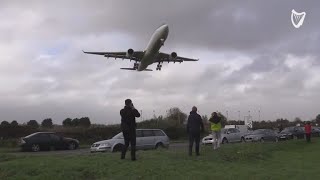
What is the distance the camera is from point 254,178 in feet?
40.8

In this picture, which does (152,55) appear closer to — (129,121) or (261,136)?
(261,136)

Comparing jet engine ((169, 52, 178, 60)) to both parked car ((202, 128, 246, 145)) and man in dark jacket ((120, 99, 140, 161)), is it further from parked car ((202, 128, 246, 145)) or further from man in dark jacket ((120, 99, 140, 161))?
man in dark jacket ((120, 99, 140, 161))

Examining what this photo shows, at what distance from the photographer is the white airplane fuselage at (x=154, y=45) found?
132ft

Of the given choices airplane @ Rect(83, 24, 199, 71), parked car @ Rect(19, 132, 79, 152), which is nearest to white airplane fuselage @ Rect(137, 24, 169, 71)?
airplane @ Rect(83, 24, 199, 71)

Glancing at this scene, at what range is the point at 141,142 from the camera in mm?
26562

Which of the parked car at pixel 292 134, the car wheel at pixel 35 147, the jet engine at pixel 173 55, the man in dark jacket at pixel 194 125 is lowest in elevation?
the car wheel at pixel 35 147

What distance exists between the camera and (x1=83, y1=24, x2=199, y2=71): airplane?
1594 inches

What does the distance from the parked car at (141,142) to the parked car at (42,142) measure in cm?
1044

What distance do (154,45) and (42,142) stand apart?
1217cm

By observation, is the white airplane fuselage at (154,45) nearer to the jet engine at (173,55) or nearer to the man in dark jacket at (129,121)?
the jet engine at (173,55)

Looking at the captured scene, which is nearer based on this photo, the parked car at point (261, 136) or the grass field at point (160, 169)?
the grass field at point (160, 169)

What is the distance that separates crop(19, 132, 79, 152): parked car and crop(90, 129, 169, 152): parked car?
10.4 m

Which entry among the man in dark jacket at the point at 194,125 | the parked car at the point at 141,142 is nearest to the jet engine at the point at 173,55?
the parked car at the point at 141,142

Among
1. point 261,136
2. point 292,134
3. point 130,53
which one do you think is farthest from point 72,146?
point 292,134
